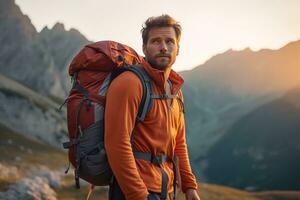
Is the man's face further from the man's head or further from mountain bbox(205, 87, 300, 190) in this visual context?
mountain bbox(205, 87, 300, 190)

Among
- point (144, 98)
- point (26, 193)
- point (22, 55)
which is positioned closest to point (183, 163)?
point (144, 98)

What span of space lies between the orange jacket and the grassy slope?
101ft

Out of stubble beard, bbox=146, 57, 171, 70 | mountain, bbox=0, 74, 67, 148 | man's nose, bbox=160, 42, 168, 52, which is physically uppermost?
man's nose, bbox=160, 42, 168, 52

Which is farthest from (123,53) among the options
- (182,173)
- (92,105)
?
(182,173)

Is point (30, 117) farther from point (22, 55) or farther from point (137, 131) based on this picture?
point (137, 131)

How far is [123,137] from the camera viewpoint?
5.56 metres

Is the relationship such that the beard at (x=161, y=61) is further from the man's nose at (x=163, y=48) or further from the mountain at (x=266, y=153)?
the mountain at (x=266, y=153)

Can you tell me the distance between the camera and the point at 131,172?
5.54 metres

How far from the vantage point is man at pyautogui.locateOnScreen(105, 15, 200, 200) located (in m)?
5.55

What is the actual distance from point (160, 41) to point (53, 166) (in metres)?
64.9

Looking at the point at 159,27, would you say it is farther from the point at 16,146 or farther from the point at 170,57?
the point at 16,146

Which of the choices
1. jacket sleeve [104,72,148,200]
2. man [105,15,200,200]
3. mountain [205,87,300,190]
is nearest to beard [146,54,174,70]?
man [105,15,200,200]

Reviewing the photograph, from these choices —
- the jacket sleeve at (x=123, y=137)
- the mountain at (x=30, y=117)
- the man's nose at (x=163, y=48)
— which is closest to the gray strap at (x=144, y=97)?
the jacket sleeve at (x=123, y=137)

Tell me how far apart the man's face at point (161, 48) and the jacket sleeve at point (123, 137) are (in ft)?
2.50
